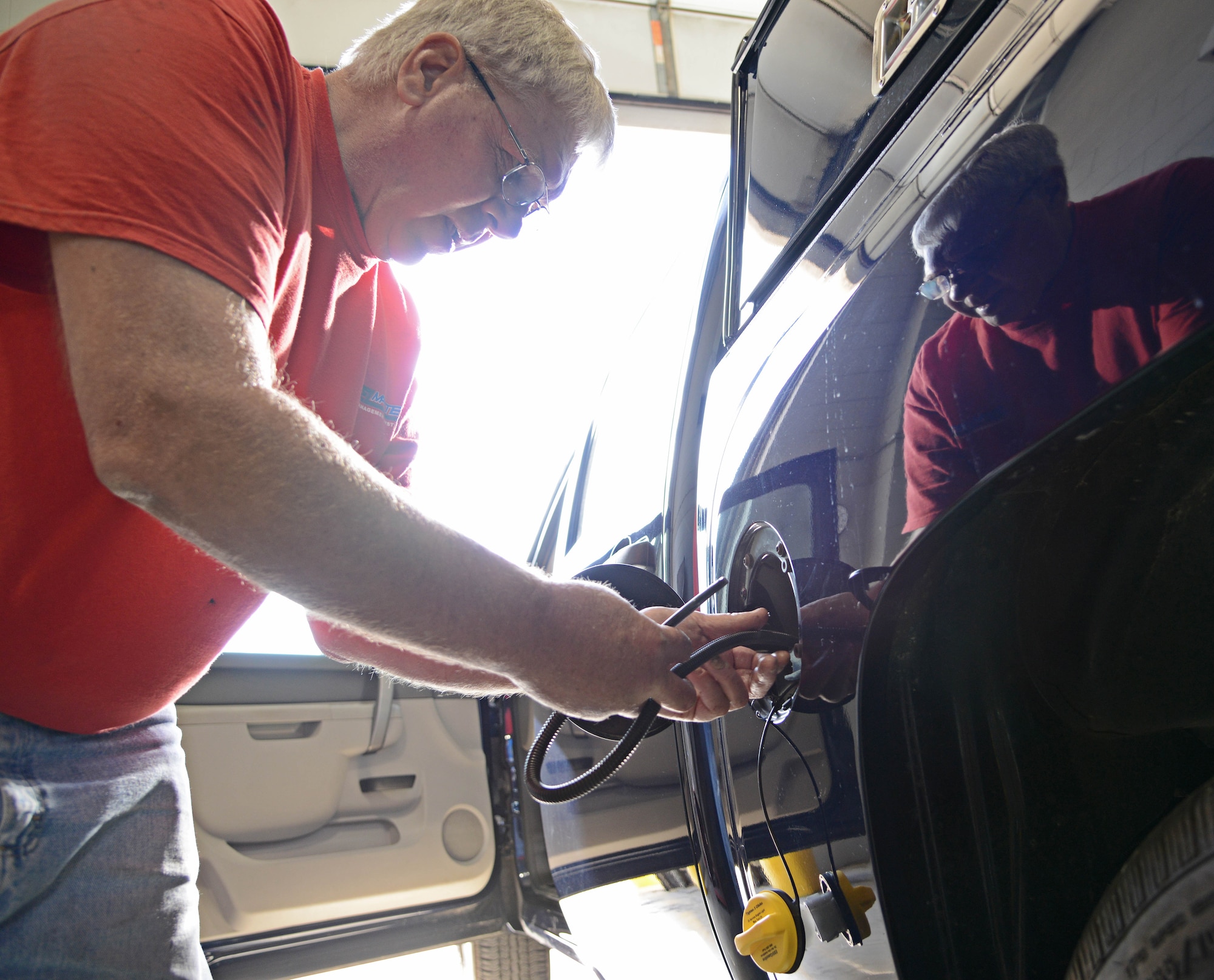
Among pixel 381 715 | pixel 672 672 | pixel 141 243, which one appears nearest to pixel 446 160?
pixel 141 243

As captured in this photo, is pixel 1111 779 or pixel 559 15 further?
pixel 559 15

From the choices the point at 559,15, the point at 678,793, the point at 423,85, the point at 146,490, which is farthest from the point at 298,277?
the point at 678,793

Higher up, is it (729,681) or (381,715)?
(381,715)

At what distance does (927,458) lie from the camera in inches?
24.8

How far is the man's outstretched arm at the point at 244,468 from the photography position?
68cm

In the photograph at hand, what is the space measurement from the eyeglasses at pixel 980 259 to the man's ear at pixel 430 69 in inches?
31.3

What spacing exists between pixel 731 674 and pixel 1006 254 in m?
0.53

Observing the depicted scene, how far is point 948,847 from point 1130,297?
47 cm

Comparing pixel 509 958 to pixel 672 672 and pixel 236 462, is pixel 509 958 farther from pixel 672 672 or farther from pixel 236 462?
pixel 236 462

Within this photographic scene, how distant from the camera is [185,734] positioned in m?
1.94

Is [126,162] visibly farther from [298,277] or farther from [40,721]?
[40,721]

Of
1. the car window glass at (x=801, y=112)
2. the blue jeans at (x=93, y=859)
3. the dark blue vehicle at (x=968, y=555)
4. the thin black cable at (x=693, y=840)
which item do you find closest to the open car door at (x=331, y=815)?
the blue jeans at (x=93, y=859)

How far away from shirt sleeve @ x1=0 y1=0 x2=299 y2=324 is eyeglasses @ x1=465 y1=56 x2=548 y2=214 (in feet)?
1.32

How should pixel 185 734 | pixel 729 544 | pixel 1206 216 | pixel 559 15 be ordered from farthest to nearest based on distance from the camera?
pixel 185 734
pixel 559 15
pixel 729 544
pixel 1206 216
